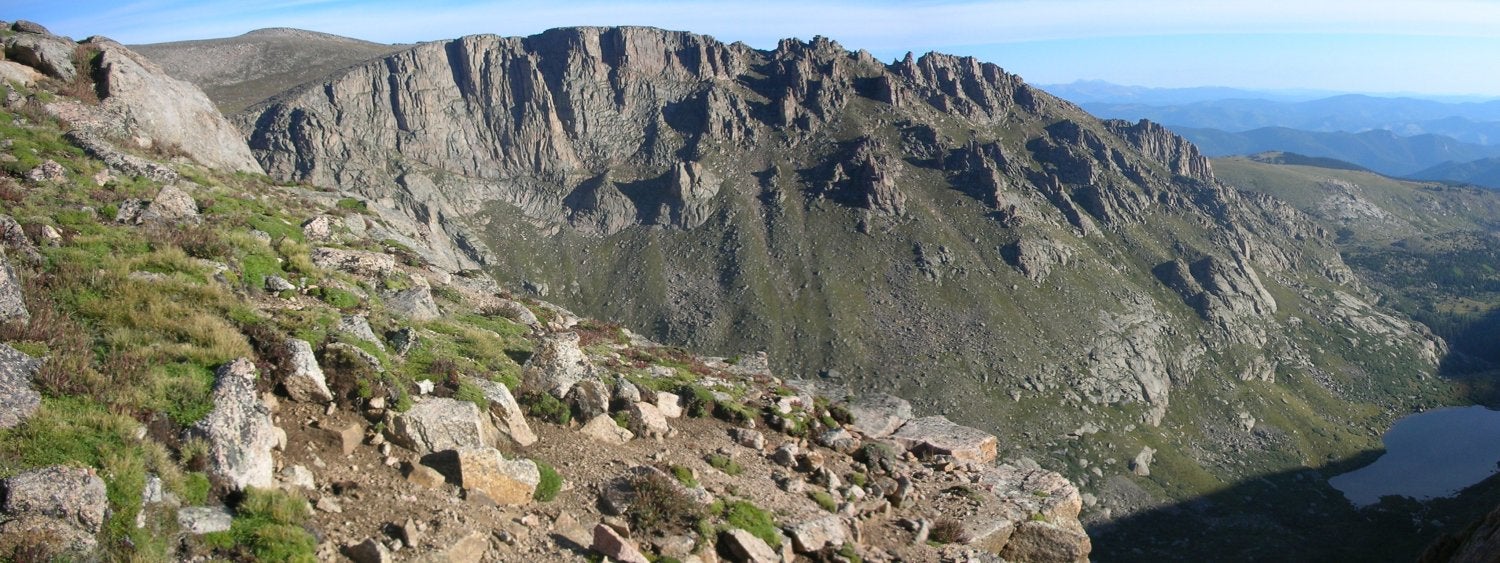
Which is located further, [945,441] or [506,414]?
[945,441]

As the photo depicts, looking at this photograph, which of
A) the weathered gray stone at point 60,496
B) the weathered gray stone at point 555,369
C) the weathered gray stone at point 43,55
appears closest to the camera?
the weathered gray stone at point 60,496

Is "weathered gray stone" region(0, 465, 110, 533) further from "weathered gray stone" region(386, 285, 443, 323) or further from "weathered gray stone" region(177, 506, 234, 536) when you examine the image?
"weathered gray stone" region(386, 285, 443, 323)

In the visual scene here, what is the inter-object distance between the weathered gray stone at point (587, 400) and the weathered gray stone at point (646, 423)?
77 centimetres

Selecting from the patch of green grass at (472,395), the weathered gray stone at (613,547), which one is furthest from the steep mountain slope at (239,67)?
the weathered gray stone at (613,547)

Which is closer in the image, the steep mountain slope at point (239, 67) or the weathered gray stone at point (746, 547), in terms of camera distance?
the weathered gray stone at point (746, 547)

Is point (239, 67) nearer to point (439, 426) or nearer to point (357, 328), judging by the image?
point (357, 328)

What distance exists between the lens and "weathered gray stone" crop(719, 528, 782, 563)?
13805 mm

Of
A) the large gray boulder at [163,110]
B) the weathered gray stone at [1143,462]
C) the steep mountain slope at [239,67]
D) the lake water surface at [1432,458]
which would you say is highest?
the steep mountain slope at [239,67]

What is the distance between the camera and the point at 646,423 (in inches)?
717

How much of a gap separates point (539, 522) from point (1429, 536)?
15025 centimetres

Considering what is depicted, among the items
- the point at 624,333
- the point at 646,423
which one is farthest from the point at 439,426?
the point at 624,333

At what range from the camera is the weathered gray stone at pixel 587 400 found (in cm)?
1750

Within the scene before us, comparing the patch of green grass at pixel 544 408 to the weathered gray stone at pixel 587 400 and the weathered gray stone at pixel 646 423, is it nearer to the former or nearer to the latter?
the weathered gray stone at pixel 587 400

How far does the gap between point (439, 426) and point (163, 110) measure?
28.0m
